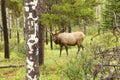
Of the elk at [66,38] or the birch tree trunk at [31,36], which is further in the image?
the elk at [66,38]

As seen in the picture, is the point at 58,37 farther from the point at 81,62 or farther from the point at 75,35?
the point at 81,62

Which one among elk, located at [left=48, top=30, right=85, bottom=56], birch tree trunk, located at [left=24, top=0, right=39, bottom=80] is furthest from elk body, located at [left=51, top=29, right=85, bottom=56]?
birch tree trunk, located at [left=24, top=0, right=39, bottom=80]

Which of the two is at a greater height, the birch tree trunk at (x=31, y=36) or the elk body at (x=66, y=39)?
the birch tree trunk at (x=31, y=36)

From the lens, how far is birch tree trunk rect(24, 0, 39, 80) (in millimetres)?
8391

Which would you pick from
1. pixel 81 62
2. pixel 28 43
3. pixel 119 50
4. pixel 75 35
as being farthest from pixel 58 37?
pixel 119 50

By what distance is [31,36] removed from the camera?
8516 millimetres

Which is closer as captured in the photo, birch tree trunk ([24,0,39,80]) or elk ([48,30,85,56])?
birch tree trunk ([24,0,39,80])

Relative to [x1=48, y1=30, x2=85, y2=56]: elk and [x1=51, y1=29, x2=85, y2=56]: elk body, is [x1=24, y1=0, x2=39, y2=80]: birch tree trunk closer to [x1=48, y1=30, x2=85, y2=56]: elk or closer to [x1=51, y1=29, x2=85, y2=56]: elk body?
[x1=48, y1=30, x2=85, y2=56]: elk

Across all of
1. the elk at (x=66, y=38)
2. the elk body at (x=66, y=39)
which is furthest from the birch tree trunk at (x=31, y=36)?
the elk body at (x=66, y=39)

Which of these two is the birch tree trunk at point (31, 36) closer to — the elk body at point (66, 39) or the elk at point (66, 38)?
the elk at point (66, 38)

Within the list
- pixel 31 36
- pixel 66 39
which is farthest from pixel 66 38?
pixel 31 36

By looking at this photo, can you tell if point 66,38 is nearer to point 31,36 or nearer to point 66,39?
point 66,39

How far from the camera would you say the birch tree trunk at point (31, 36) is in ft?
27.5

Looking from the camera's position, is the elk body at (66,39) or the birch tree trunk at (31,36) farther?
the elk body at (66,39)
